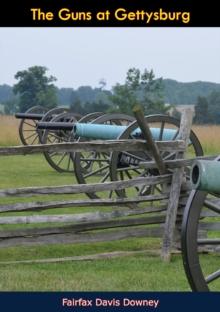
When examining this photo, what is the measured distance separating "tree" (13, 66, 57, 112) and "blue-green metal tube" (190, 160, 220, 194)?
1343 inches

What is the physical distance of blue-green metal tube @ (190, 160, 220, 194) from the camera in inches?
131

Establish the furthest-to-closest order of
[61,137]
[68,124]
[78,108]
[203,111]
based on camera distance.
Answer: [78,108], [203,111], [61,137], [68,124]

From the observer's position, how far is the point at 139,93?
35.6 meters

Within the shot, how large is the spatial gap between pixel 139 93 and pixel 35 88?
257 inches

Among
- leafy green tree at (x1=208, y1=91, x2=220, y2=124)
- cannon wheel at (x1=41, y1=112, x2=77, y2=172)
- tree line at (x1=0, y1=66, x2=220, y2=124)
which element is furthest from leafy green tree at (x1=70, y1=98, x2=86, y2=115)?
cannon wheel at (x1=41, y1=112, x2=77, y2=172)

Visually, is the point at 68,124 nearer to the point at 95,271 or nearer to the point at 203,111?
the point at 95,271

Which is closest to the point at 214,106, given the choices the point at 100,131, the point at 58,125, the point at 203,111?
the point at 203,111

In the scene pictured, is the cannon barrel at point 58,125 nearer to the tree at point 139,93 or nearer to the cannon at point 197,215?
the cannon at point 197,215

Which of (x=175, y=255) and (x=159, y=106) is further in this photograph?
(x=159, y=106)

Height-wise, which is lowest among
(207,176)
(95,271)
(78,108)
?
(95,271)

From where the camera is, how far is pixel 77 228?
625 cm
